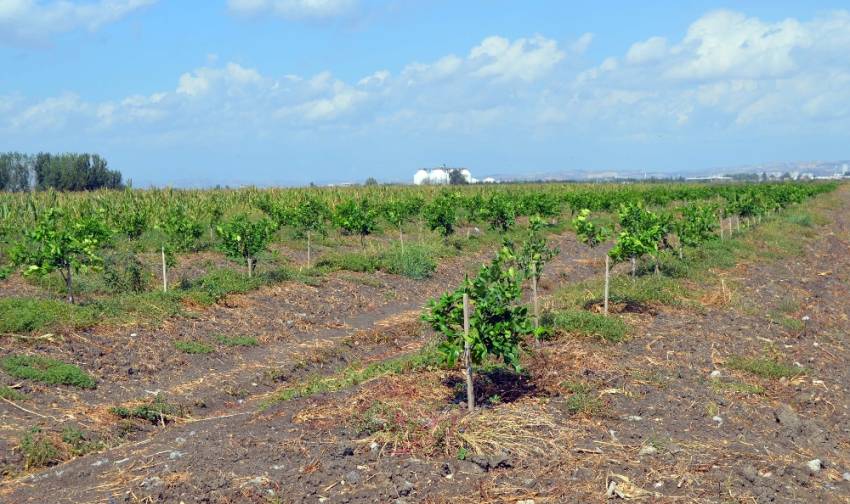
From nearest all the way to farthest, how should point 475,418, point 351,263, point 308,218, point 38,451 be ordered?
1. point 475,418
2. point 38,451
3. point 351,263
4. point 308,218

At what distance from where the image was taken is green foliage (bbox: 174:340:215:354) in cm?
1150

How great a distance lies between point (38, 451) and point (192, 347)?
4101 millimetres

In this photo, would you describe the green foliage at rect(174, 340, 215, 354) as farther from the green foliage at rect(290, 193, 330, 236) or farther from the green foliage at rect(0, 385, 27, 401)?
the green foliage at rect(290, 193, 330, 236)

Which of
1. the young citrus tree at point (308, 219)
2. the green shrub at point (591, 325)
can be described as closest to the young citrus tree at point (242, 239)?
the young citrus tree at point (308, 219)

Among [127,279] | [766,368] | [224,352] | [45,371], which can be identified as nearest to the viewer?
[766,368]

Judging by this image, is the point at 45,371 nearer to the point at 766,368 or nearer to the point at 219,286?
the point at 219,286

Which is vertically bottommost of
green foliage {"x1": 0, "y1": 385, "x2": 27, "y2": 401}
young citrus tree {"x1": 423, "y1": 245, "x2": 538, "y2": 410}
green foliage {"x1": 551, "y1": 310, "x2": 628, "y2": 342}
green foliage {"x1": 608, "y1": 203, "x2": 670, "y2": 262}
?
green foliage {"x1": 0, "y1": 385, "x2": 27, "y2": 401}

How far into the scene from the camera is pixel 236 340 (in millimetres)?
12352

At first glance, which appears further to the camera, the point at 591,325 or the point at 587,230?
the point at 587,230

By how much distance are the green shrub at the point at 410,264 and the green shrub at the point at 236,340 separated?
6.84 metres

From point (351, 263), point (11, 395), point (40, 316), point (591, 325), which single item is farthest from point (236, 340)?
point (351, 263)

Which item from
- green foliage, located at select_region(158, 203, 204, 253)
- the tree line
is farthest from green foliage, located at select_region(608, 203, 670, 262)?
the tree line

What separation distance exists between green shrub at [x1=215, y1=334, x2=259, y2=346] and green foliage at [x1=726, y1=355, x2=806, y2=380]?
7.23 metres

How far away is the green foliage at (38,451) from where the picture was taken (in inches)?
293
